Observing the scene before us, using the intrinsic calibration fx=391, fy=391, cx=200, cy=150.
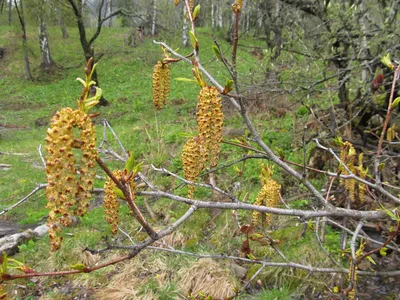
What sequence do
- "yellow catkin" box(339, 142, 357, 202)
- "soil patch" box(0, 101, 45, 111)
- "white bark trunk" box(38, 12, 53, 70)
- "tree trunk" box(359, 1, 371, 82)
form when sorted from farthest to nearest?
"white bark trunk" box(38, 12, 53, 70), "soil patch" box(0, 101, 45, 111), "tree trunk" box(359, 1, 371, 82), "yellow catkin" box(339, 142, 357, 202)

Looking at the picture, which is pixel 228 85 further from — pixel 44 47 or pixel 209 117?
pixel 44 47

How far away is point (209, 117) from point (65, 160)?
579 mm

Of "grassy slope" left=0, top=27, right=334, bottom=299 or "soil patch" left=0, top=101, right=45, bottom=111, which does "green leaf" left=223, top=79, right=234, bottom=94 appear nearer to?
"grassy slope" left=0, top=27, right=334, bottom=299

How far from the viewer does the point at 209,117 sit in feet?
4.37

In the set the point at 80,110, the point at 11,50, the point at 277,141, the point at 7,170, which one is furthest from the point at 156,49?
the point at 80,110

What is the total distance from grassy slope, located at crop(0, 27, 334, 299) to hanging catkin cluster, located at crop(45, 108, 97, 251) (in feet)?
2.40

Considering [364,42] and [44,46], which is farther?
[44,46]

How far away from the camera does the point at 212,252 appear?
4.39 m

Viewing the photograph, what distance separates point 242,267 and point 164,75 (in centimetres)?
276

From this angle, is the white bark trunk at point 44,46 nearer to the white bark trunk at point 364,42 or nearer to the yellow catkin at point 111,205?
the white bark trunk at point 364,42

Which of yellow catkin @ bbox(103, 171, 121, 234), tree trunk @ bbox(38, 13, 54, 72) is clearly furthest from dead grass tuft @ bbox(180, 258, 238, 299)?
tree trunk @ bbox(38, 13, 54, 72)

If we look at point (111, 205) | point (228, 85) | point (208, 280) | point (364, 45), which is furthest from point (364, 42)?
point (111, 205)

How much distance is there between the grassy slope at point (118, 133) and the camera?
457cm

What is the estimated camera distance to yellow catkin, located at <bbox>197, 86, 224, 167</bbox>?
1.32 meters
